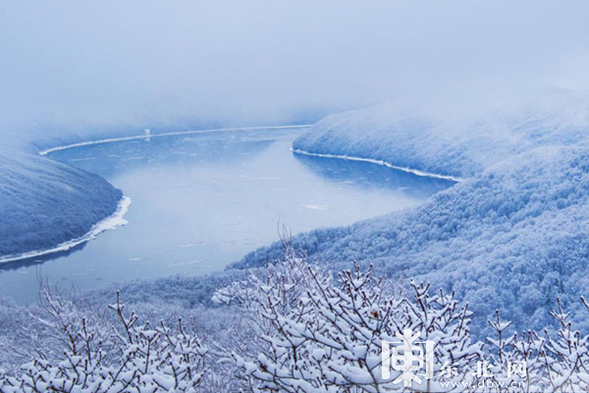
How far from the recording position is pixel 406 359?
5.93ft

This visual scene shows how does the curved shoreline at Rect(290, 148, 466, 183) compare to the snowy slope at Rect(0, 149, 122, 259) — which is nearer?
the snowy slope at Rect(0, 149, 122, 259)

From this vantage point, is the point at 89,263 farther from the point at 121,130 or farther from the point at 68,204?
the point at 121,130

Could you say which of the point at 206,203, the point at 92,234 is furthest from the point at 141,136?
the point at 92,234

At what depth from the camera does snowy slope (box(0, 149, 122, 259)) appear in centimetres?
2356

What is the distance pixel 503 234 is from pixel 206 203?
53.1 feet

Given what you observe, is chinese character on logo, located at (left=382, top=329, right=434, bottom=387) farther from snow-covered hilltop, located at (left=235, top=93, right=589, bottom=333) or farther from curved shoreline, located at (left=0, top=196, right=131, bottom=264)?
curved shoreline, located at (left=0, top=196, right=131, bottom=264)

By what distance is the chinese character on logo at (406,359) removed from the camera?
5.79 feet

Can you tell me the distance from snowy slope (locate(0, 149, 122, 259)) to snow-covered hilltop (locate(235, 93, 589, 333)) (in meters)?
9.75

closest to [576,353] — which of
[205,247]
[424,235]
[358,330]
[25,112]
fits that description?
[358,330]

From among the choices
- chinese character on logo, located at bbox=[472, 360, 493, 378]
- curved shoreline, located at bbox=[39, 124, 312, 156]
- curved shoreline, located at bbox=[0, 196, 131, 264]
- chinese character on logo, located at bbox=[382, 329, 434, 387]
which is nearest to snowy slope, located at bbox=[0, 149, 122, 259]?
curved shoreline, located at bbox=[0, 196, 131, 264]

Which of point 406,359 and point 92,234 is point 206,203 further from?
point 406,359

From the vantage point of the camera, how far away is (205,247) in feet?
72.4

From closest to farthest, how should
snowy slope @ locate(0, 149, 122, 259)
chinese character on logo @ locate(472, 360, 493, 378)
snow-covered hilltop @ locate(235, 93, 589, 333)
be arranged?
chinese character on logo @ locate(472, 360, 493, 378) < snow-covered hilltop @ locate(235, 93, 589, 333) < snowy slope @ locate(0, 149, 122, 259)

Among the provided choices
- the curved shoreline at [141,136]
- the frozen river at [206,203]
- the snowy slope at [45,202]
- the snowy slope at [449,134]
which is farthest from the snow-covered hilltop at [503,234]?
the curved shoreline at [141,136]
